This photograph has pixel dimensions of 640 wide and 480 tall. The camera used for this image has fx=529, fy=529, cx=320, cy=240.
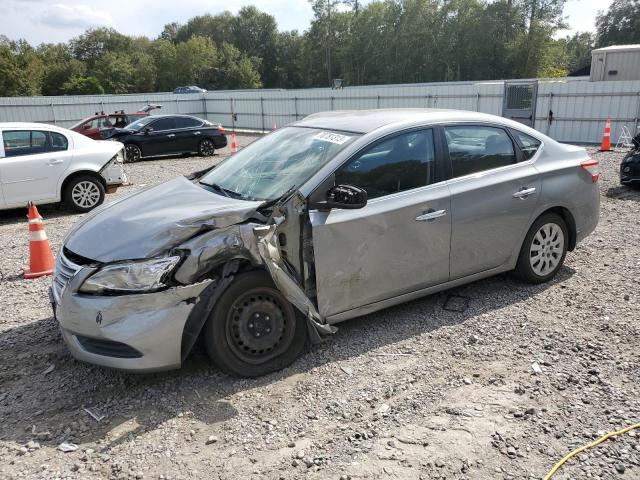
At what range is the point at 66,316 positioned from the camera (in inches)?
134

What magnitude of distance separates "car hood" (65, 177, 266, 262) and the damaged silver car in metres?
0.01

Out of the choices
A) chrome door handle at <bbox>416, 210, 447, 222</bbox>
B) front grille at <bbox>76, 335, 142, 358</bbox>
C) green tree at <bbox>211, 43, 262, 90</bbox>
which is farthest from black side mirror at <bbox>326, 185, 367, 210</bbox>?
green tree at <bbox>211, 43, 262, 90</bbox>

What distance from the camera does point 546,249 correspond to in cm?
510

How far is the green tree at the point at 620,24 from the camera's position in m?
66.9

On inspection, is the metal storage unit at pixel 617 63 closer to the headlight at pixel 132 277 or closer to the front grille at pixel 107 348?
the headlight at pixel 132 277

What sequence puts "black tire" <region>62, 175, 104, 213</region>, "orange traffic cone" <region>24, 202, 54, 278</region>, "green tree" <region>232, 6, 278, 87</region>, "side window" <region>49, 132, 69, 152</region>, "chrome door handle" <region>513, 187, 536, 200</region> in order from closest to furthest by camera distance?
"chrome door handle" <region>513, 187, 536, 200</region> → "orange traffic cone" <region>24, 202, 54, 278</region> → "side window" <region>49, 132, 69, 152</region> → "black tire" <region>62, 175, 104, 213</region> → "green tree" <region>232, 6, 278, 87</region>

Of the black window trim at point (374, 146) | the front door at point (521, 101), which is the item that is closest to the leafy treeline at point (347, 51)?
the front door at point (521, 101)

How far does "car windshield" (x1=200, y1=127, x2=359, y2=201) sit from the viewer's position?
3.93 meters

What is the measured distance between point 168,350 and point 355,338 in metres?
1.54

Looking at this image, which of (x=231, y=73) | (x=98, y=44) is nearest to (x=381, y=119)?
(x=231, y=73)

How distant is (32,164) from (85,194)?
3.29 ft

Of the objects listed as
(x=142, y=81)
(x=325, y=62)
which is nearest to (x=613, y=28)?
(x=325, y=62)

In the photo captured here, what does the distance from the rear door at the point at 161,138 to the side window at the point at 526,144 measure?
13836 millimetres

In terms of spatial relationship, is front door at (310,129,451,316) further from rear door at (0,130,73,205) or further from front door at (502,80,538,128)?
front door at (502,80,538,128)
